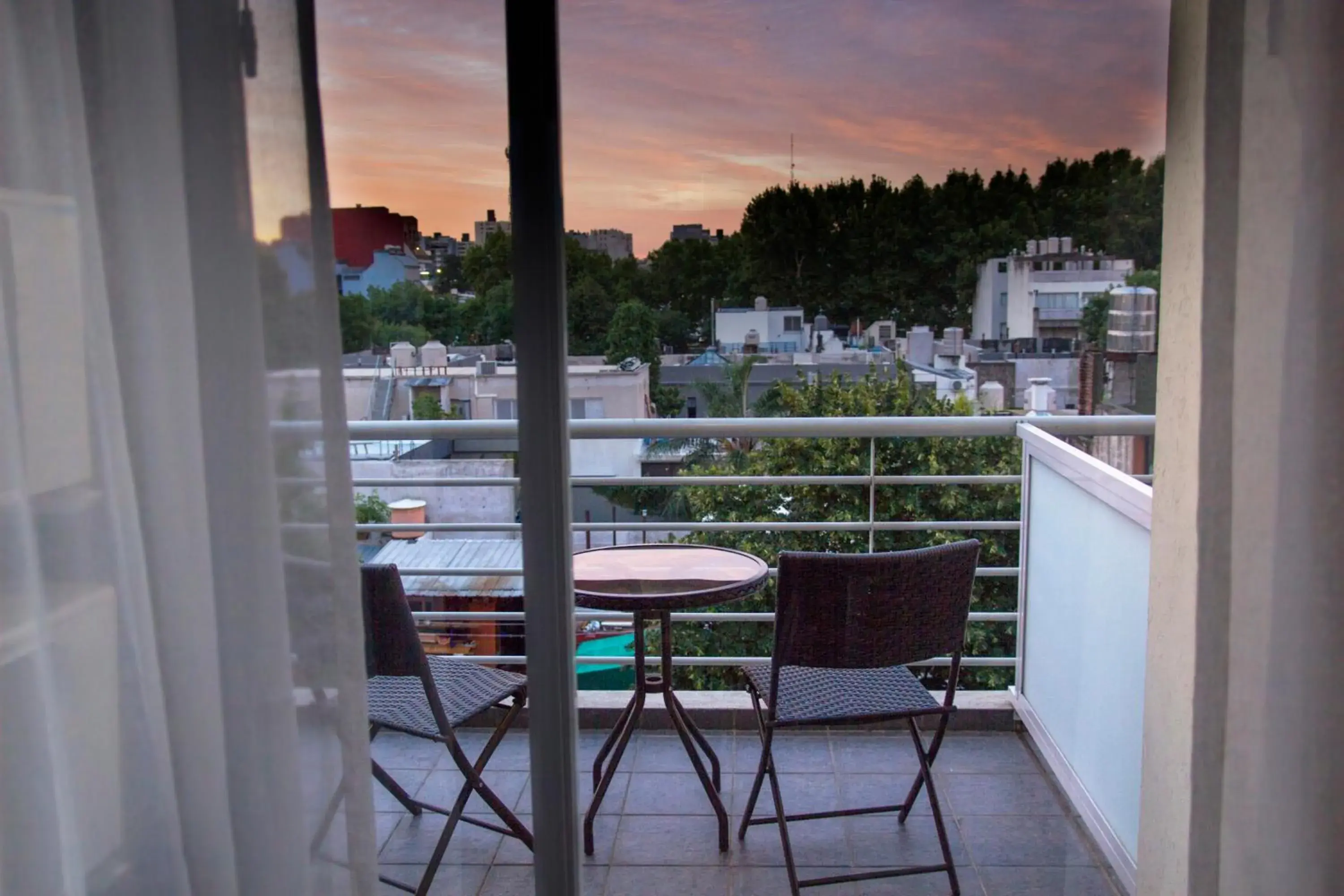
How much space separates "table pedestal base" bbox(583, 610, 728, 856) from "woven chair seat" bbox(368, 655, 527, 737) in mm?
969

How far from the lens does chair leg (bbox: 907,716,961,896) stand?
2.33 meters

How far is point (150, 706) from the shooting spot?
128cm

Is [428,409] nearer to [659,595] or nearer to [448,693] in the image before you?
[448,693]

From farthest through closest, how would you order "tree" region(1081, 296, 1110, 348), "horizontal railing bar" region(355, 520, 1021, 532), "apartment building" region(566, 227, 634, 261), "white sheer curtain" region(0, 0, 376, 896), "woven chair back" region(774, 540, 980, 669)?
"horizontal railing bar" region(355, 520, 1021, 532) < "woven chair back" region(774, 540, 980, 669) < "tree" region(1081, 296, 1110, 348) < "apartment building" region(566, 227, 634, 261) < "white sheer curtain" region(0, 0, 376, 896)

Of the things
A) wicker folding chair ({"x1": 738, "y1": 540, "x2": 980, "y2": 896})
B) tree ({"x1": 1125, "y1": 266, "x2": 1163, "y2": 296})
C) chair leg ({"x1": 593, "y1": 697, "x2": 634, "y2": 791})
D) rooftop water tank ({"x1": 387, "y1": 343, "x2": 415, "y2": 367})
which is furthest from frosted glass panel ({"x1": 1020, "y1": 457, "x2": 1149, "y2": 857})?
rooftop water tank ({"x1": 387, "y1": 343, "x2": 415, "y2": 367})

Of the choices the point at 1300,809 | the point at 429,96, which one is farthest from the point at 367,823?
the point at 1300,809

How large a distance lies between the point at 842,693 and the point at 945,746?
2.55 ft

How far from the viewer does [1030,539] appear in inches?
120

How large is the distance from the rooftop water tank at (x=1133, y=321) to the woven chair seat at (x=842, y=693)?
960 mm

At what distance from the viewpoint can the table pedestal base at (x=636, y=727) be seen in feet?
8.55

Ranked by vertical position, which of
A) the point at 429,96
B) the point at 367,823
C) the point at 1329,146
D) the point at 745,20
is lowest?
the point at 367,823

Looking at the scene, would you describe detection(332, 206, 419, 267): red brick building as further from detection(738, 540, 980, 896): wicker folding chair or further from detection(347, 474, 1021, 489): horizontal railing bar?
detection(738, 540, 980, 896): wicker folding chair

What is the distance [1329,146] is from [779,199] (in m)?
1.18

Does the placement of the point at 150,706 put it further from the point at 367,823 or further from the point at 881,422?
the point at 881,422
